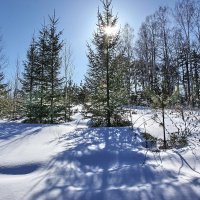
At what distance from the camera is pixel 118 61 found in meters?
15.4

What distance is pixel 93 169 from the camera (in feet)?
21.0

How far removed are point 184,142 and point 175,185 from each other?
424 cm

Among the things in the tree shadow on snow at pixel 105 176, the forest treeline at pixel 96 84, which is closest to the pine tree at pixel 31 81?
the forest treeline at pixel 96 84

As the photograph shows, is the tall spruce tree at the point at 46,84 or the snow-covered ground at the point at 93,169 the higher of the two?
the tall spruce tree at the point at 46,84

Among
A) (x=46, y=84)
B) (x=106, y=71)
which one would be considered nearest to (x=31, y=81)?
(x=46, y=84)

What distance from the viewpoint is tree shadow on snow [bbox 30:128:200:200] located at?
4.77 metres

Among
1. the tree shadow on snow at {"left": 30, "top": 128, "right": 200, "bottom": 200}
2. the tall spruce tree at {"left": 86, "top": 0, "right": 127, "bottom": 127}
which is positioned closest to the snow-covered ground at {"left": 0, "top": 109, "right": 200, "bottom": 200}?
the tree shadow on snow at {"left": 30, "top": 128, "right": 200, "bottom": 200}

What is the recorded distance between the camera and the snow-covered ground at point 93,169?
4.84 metres

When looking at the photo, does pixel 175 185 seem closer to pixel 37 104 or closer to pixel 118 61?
pixel 118 61

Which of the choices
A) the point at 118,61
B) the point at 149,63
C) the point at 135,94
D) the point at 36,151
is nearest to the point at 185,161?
the point at 36,151

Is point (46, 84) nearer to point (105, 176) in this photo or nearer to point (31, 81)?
point (31, 81)

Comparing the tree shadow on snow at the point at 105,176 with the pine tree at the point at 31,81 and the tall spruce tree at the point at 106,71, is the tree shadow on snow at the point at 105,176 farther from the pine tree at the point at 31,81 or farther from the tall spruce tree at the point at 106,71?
the pine tree at the point at 31,81

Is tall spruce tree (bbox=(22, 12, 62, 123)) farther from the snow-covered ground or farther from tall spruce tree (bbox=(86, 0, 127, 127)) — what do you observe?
the snow-covered ground

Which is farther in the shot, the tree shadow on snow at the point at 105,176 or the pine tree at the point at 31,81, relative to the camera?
the pine tree at the point at 31,81
